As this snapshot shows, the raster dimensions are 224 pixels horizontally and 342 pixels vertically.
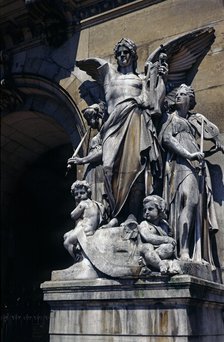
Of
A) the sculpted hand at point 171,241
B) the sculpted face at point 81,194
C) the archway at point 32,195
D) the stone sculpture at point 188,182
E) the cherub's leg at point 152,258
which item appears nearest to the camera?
the cherub's leg at point 152,258

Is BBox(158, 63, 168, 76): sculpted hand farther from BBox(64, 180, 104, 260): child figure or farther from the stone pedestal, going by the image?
the stone pedestal

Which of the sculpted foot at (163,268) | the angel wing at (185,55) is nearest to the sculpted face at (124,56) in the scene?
the angel wing at (185,55)

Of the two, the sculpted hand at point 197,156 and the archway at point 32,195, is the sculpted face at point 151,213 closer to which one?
the sculpted hand at point 197,156

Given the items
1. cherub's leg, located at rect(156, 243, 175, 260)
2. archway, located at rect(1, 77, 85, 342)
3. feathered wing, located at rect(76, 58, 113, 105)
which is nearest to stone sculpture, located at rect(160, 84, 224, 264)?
cherub's leg, located at rect(156, 243, 175, 260)

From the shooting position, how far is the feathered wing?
8797mm

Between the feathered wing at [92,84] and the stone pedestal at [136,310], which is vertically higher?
the feathered wing at [92,84]

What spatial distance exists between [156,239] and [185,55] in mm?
3596

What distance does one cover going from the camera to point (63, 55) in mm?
10031

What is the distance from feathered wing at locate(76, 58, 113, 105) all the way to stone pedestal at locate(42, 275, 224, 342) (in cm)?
Result: 367

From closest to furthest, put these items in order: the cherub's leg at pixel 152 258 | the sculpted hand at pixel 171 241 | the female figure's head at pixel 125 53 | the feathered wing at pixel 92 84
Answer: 1. the cherub's leg at pixel 152 258
2. the sculpted hand at pixel 171 241
3. the female figure's head at pixel 125 53
4. the feathered wing at pixel 92 84

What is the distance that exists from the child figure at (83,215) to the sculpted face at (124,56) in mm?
2129

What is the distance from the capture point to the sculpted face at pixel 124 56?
804 centimetres

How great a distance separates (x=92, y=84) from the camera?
368 inches

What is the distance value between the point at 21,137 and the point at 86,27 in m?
3.81
